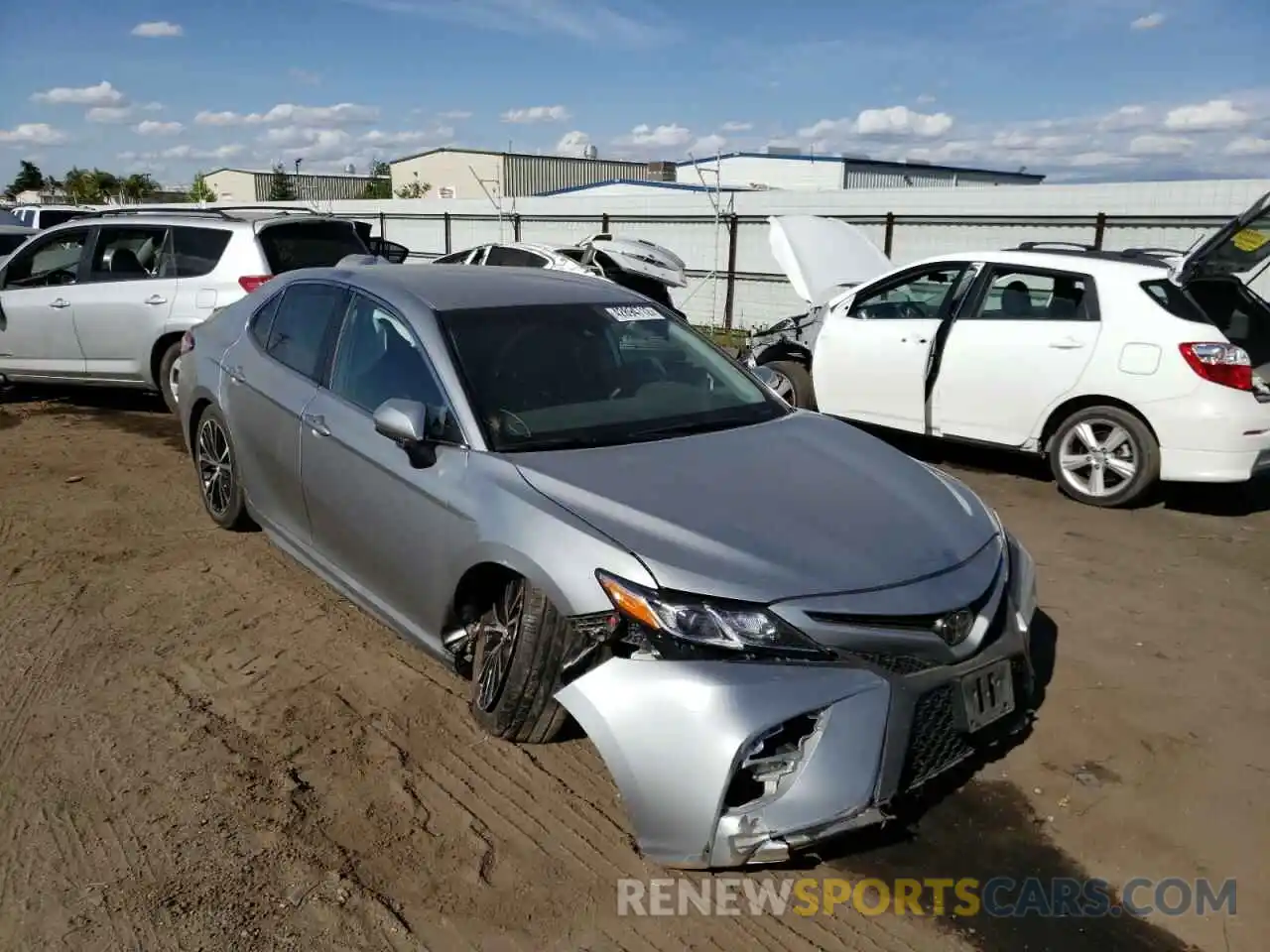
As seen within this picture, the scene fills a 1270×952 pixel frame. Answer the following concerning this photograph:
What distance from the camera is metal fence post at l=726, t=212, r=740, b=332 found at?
17.4 metres

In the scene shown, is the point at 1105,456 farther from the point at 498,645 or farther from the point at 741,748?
the point at 741,748

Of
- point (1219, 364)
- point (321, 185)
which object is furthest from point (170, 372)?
point (321, 185)

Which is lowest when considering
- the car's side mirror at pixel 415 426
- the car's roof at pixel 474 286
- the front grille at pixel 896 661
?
the front grille at pixel 896 661

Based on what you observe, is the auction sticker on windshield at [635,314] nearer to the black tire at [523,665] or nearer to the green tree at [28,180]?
the black tire at [523,665]

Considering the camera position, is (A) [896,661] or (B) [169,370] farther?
(B) [169,370]

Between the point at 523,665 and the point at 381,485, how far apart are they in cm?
102

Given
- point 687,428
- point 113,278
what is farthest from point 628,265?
point 687,428

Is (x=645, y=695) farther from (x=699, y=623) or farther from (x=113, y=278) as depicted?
(x=113, y=278)

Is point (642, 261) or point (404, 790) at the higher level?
point (642, 261)

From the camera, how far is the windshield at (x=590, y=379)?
11.8 ft

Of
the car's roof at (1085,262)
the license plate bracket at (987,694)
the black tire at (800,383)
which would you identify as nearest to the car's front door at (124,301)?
the black tire at (800,383)

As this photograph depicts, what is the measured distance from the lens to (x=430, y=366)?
3.72 metres

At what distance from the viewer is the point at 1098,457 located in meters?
6.63

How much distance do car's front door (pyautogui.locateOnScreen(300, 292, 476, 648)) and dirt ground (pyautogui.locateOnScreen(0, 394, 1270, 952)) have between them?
46 cm
